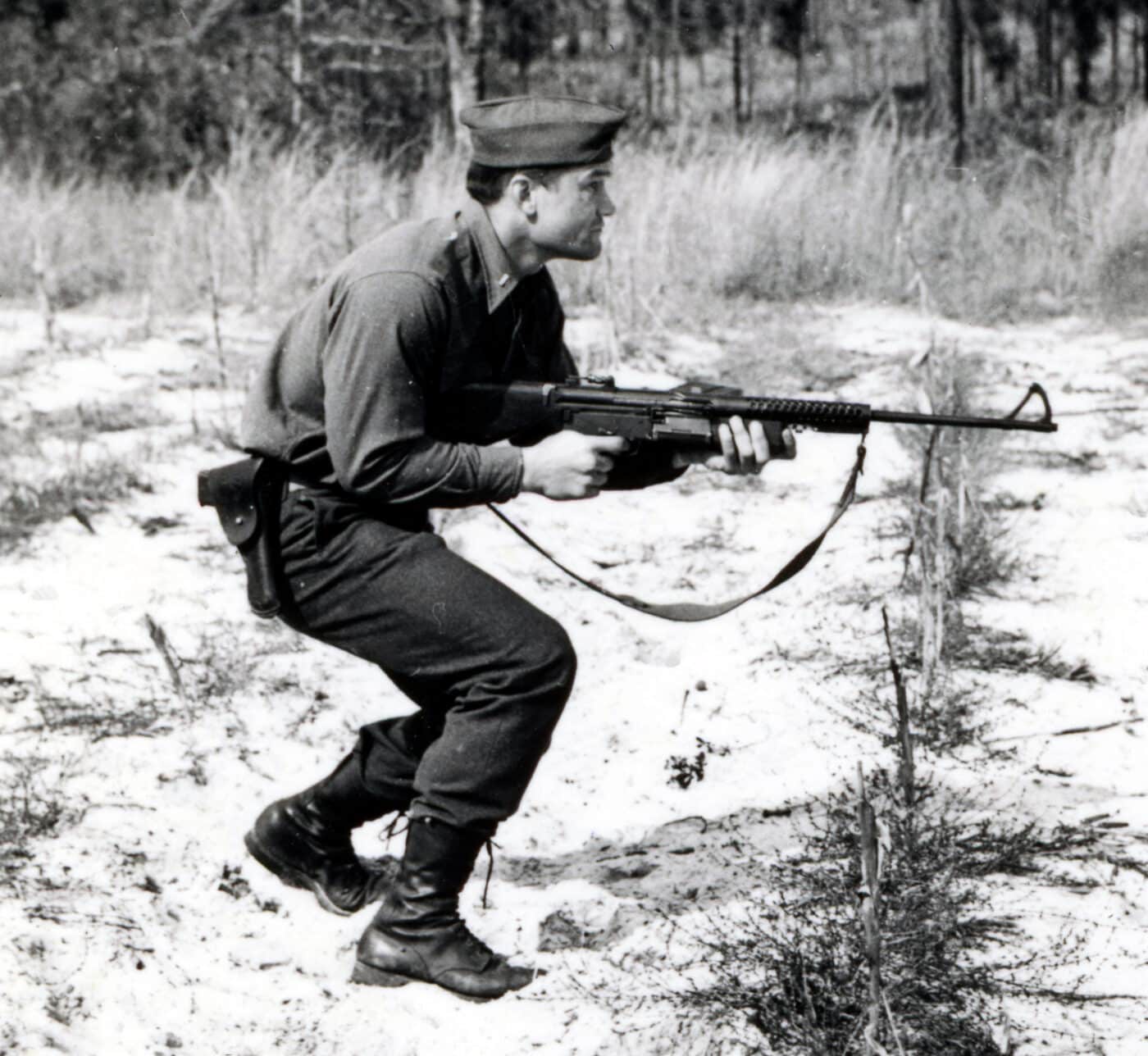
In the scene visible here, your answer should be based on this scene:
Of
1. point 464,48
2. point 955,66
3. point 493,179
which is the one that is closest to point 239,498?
point 493,179

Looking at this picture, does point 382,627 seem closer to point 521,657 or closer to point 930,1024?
point 521,657

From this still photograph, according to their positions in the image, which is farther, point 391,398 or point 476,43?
point 476,43

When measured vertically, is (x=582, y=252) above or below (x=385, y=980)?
above

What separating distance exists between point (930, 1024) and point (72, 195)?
9172 mm

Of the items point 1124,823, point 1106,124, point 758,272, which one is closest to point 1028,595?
point 1124,823

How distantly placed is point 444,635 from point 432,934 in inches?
22.8

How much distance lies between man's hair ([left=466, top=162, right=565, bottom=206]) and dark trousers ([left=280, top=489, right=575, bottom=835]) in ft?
1.96

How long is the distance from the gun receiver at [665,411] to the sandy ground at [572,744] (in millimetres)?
598

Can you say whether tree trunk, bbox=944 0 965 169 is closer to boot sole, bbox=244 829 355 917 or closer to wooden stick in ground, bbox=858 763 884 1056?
boot sole, bbox=244 829 355 917

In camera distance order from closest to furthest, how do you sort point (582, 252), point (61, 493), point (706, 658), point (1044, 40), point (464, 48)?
point (582, 252), point (706, 658), point (61, 493), point (464, 48), point (1044, 40)

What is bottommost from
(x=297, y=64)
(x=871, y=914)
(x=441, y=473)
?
(x=871, y=914)

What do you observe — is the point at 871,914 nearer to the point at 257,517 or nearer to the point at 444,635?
the point at 444,635

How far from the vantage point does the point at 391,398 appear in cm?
256

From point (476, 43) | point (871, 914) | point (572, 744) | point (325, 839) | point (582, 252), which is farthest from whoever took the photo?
point (476, 43)
